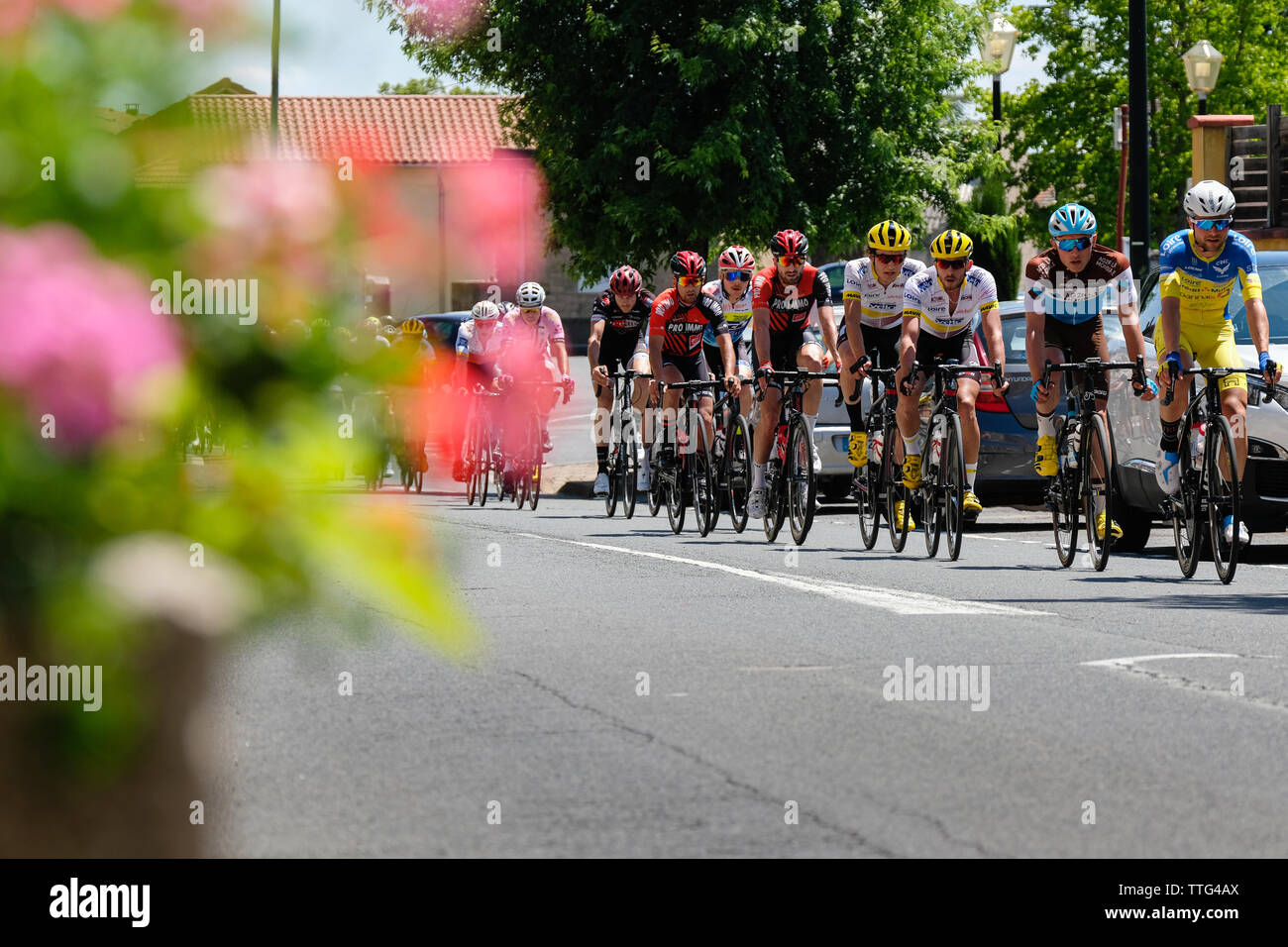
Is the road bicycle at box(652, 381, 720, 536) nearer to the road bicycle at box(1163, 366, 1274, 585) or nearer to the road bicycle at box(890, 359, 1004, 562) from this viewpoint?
the road bicycle at box(890, 359, 1004, 562)

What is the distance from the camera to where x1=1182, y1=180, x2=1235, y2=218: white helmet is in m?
12.3

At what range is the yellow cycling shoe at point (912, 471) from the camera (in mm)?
13883

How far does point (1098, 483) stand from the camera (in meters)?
12.7

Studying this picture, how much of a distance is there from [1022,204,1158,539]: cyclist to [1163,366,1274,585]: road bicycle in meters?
0.52

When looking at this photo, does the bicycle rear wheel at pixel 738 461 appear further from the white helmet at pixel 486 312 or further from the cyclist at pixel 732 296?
the white helmet at pixel 486 312

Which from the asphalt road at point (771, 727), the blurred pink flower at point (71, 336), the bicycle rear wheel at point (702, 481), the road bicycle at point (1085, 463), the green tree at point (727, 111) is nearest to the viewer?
the blurred pink flower at point (71, 336)

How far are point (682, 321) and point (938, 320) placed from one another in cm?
353

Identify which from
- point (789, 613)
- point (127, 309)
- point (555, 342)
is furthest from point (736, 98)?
point (127, 309)

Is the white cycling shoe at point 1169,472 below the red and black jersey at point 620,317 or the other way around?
below

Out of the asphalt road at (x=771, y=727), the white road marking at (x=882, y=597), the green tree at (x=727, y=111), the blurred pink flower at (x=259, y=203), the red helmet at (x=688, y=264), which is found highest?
the green tree at (x=727, y=111)

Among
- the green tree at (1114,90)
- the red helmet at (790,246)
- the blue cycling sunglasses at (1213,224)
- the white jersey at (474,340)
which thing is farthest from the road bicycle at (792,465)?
the green tree at (1114,90)

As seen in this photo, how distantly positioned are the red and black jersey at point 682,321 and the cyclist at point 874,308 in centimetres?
224
